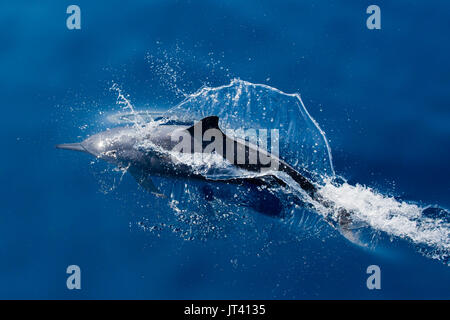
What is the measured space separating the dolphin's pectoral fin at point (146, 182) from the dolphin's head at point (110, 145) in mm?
291

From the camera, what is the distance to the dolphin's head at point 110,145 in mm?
7527

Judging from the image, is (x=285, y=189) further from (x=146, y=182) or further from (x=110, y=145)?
(x=110, y=145)

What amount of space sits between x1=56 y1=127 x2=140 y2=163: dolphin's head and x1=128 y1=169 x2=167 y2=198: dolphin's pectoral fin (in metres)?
0.29

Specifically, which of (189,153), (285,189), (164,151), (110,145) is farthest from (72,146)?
(285,189)

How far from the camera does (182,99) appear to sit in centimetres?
795

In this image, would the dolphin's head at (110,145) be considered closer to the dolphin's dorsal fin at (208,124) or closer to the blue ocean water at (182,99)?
the blue ocean water at (182,99)

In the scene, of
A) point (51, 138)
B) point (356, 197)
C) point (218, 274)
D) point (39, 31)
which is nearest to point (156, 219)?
point (218, 274)

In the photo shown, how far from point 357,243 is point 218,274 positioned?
83.1 inches

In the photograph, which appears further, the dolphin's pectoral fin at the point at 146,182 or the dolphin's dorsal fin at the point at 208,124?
the dolphin's pectoral fin at the point at 146,182

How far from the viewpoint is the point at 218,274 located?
6.55m

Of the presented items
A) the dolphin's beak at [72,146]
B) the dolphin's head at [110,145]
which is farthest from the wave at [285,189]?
the dolphin's beak at [72,146]

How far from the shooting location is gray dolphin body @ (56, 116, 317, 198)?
6844mm

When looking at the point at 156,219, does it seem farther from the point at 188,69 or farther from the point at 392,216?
the point at 392,216

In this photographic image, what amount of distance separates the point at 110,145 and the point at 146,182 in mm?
964
